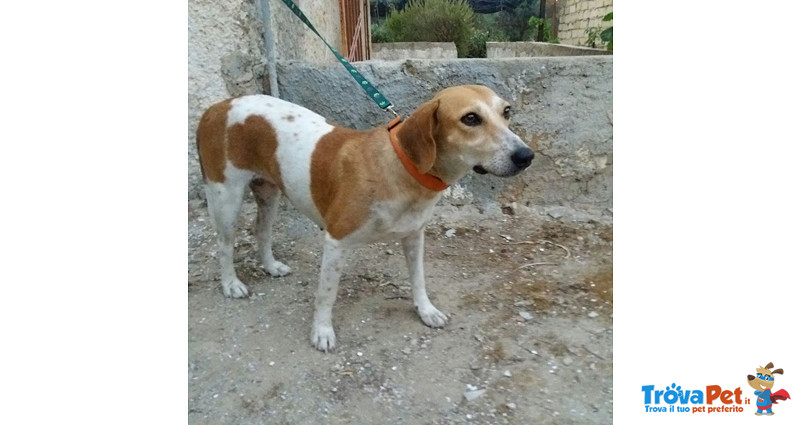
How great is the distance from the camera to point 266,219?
12.1 feet

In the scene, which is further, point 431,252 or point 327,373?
point 431,252

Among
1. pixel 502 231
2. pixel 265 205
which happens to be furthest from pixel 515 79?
pixel 265 205

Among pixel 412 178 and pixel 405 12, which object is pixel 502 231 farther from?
pixel 405 12

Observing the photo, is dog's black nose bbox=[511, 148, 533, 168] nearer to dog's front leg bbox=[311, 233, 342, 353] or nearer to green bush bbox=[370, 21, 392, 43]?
dog's front leg bbox=[311, 233, 342, 353]

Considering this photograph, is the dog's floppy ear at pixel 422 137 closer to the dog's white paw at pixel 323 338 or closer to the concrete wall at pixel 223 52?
the dog's white paw at pixel 323 338

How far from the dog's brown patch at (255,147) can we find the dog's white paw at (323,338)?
89cm

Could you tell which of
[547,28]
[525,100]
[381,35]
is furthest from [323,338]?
[381,35]

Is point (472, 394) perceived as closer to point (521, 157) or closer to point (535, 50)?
point (521, 157)

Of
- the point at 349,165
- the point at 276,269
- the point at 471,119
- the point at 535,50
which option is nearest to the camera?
the point at 471,119

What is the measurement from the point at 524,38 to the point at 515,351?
21.7 meters

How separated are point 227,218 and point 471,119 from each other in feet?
5.72

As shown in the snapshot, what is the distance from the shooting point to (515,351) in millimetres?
2957

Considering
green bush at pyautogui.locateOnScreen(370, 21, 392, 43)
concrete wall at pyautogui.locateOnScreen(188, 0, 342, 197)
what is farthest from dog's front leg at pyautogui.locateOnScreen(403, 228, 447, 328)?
green bush at pyautogui.locateOnScreen(370, 21, 392, 43)
